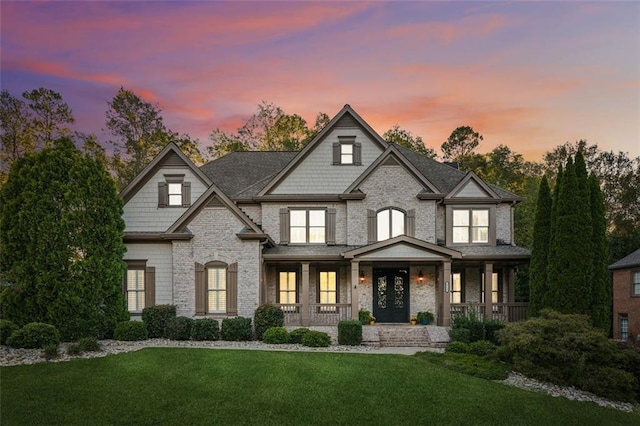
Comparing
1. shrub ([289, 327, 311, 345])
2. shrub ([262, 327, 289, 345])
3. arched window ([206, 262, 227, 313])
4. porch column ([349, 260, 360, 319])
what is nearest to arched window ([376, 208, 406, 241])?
porch column ([349, 260, 360, 319])

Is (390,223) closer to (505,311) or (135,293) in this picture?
(505,311)

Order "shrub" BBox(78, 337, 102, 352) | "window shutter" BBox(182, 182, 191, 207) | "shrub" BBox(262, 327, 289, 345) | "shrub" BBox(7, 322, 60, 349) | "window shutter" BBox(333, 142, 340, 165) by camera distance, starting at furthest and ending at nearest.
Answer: "window shutter" BBox(333, 142, 340, 165) < "window shutter" BBox(182, 182, 191, 207) < "shrub" BBox(262, 327, 289, 345) < "shrub" BBox(7, 322, 60, 349) < "shrub" BBox(78, 337, 102, 352)

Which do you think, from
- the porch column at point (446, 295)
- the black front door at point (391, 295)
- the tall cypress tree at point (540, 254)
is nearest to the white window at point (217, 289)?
the black front door at point (391, 295)

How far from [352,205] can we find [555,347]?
1047cm

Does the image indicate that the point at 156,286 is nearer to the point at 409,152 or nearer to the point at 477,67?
the point at 409,152

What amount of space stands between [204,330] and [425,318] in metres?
9.60

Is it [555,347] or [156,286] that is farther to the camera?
[156,286]

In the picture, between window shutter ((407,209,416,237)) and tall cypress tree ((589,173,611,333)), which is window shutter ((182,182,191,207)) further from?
tall cypress tree ((589,173,611,333))

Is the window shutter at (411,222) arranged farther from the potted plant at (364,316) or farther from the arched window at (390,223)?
the potted plant at (364,316)

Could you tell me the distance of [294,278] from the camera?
2197 cm

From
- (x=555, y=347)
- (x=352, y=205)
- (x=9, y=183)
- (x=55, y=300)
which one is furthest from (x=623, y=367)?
(x=9, y=183)

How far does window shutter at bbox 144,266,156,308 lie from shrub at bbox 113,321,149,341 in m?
2.42

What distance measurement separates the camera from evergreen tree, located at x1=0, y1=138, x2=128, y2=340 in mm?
16375

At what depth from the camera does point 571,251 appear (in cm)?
1762
